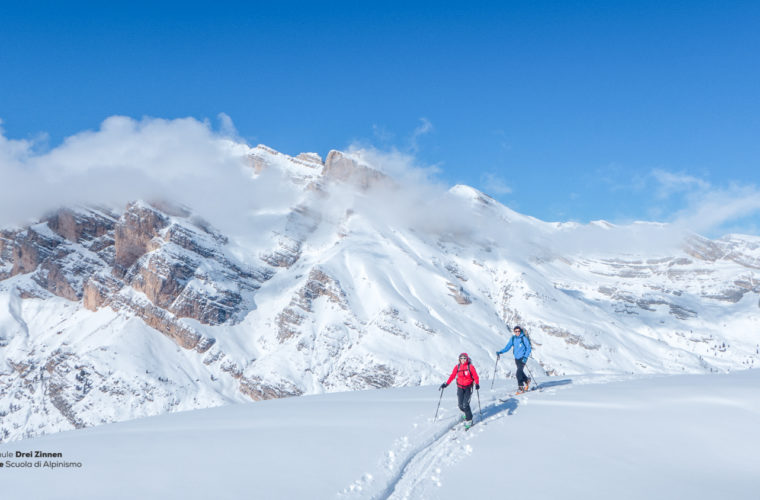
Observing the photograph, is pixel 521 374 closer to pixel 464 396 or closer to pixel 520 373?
pixel 520 373

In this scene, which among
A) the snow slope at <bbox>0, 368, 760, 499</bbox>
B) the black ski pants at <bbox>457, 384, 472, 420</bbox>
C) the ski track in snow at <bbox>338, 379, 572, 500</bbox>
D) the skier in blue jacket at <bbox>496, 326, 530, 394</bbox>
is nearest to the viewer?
the snow slope at <bbox>0, 368, 760, 499</bbox>

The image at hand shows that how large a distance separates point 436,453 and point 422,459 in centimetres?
59

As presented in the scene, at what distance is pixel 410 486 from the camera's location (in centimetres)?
1202

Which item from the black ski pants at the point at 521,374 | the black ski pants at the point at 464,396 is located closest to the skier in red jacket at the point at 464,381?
the black ski pants at the point at 464,396

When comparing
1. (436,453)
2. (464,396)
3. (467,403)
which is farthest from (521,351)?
(436,453)

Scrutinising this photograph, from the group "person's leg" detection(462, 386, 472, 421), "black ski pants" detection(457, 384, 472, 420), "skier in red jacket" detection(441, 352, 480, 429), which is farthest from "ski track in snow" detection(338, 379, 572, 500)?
"skier in red jacket" detection(441, 352, 480, 429)

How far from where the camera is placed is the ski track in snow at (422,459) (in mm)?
11594

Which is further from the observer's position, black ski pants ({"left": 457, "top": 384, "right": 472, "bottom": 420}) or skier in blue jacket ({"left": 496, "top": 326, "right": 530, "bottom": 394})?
skier in blue jacket ({"left": 496, "top": 326, "right": 530, "bottom": 394})

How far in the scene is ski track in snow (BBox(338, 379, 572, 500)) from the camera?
11.6 m

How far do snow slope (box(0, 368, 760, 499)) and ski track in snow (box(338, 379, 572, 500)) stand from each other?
0.14ft

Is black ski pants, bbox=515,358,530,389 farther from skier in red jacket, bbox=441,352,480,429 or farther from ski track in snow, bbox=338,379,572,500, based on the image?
skier in red jacket, bbox=441,352,480,429

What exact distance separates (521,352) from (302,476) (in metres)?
13.0

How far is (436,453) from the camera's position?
1409 cm

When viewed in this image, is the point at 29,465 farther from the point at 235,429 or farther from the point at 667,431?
the point at 667,431
